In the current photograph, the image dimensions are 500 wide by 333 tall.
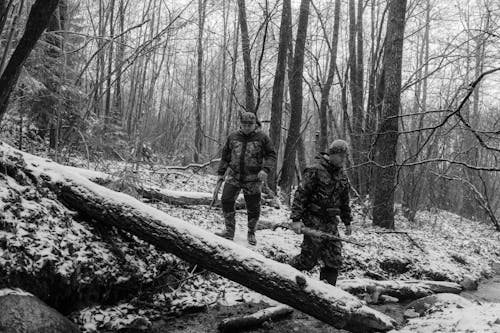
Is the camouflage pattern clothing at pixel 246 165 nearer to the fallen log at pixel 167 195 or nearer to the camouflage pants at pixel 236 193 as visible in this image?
the camouflage pants at pixel 236 193

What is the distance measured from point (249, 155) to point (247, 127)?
0.42 metres

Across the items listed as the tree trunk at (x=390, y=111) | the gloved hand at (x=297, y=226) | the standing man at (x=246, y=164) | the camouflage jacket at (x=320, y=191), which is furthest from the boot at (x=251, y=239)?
the tree trunk at (x=390, y=111)

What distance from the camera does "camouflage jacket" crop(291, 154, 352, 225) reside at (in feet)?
16.7

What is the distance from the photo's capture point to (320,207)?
5133 millimetres

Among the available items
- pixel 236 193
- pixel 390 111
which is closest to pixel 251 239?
pixel 236 193

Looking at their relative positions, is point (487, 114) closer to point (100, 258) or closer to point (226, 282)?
point (226, 282)

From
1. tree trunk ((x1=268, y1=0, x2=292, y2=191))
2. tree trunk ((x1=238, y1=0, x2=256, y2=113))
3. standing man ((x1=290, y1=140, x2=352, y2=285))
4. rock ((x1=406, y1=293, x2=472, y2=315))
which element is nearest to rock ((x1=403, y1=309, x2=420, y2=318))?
rock ((x1=406, y1=293, x2=472, y2=315))

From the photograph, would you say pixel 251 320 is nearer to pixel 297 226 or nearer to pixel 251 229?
pixel 297 226

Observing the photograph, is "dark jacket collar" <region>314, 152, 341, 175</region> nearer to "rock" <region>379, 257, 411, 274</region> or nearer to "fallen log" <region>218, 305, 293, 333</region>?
"fallen log" <region>218, 305, 293, 333</region>

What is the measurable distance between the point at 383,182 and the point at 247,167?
15.4 ft

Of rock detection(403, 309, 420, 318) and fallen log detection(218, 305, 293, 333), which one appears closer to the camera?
fallen log detection(218, 305, 293, 333)

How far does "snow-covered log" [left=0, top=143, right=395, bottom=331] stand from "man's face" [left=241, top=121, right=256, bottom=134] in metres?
2.06

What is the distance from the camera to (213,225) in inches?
274

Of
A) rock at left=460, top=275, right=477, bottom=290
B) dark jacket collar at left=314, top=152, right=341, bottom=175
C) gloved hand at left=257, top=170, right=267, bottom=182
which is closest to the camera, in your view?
dark jacket collar at left=314, top=152, right=341, bottom=175
